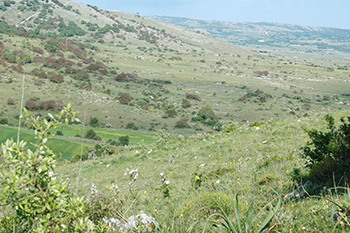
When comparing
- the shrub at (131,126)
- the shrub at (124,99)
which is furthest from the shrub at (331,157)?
the shrub at (124,99)

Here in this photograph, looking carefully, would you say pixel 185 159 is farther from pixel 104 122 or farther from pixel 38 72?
pixel 38 72

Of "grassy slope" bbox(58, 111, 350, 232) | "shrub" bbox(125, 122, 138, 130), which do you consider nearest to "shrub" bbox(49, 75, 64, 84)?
"shrub" bbox(125, 122, 138, 130)

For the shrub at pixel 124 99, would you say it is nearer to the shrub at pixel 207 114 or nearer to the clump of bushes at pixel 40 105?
the clump of bushes at pixel 40 105

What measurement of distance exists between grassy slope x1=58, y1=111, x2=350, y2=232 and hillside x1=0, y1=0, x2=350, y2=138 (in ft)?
21.8

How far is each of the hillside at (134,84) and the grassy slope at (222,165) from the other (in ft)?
21.8

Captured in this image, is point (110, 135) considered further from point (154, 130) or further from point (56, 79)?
point (56, 79)

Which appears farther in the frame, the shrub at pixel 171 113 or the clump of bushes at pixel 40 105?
the shrub at pixel 171 113

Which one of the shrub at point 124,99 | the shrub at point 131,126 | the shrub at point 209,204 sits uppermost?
the shrub at point 209,204

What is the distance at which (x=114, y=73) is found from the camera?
288 feet

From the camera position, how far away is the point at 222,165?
8.66m

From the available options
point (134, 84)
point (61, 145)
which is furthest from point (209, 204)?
point (134, 84)

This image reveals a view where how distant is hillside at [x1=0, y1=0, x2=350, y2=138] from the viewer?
53.4 m

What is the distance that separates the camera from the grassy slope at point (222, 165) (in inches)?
187

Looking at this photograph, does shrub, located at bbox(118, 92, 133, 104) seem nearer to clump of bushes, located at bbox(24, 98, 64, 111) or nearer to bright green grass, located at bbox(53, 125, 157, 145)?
clump of bushes, located at bbox(24, 98, 64, 111)
